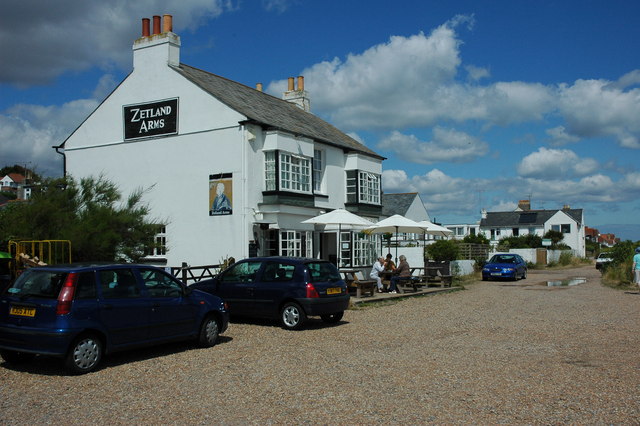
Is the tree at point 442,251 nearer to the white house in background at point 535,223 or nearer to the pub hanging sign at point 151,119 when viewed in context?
the pub hanging sign at point 151,119

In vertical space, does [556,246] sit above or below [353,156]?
below

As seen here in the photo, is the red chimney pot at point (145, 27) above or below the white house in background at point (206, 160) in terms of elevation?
above

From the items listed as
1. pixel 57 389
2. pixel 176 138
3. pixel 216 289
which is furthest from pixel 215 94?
pixel 57 389

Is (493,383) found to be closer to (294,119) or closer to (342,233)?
(342,233)

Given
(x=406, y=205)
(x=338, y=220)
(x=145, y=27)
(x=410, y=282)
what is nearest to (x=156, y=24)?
(x=145, y=27)

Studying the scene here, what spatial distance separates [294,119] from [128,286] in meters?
18.1

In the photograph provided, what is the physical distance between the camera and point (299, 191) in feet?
76.1

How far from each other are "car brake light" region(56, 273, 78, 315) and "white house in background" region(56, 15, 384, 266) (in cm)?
1208

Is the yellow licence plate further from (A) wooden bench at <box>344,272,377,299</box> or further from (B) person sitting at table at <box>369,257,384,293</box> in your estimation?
(B) person sitting at table at <box>369,257,384,293</box>

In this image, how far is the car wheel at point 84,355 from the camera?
8.73 m

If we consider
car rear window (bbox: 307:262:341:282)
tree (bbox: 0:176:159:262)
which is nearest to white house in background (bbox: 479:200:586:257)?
tree (bbox: 0:176:159:262)

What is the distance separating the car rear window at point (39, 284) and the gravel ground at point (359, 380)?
1138 mm

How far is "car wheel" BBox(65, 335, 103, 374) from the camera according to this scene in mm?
8734

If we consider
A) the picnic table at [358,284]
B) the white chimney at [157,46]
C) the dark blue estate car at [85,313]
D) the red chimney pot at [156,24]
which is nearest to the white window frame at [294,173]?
the picnic table at [358,284]
